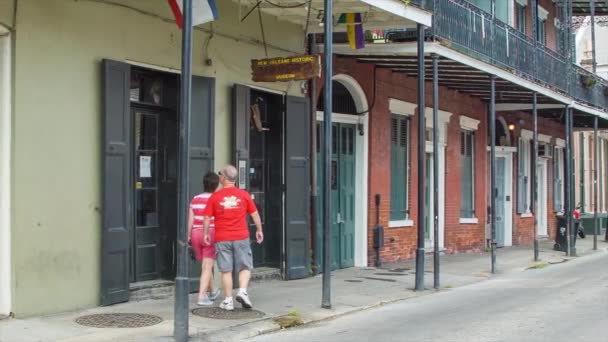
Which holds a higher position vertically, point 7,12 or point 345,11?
point 345,11

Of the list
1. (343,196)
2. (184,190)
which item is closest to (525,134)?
(343,196)

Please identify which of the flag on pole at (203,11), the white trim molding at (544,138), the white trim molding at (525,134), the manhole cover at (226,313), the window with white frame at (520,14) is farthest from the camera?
the white trim molding at (544,138)

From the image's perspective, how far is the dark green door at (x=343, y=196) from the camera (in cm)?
1353

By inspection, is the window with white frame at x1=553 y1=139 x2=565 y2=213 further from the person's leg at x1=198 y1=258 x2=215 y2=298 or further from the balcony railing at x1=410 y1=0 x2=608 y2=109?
the person's leg at x1=198 y1=258 x2=215 y2=298

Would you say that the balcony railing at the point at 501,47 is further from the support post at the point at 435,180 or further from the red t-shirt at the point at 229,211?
the red t-shirt at the point at 229,211

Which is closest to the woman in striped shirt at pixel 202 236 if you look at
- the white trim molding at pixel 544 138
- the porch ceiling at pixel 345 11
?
the porch ceiling at pixel 345 11

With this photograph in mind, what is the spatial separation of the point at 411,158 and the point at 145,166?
7.32 m

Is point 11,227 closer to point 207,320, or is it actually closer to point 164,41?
point 207,320

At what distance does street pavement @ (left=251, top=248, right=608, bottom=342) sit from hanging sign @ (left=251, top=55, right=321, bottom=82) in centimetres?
334

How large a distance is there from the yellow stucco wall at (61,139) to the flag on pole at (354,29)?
332cm

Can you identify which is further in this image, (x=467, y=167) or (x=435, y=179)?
(x=467, y=167)

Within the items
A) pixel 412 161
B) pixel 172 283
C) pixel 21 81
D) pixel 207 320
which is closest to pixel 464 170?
pixel 412 161

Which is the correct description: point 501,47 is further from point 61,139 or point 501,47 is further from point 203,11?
point 61,139

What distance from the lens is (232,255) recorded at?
877 cm
